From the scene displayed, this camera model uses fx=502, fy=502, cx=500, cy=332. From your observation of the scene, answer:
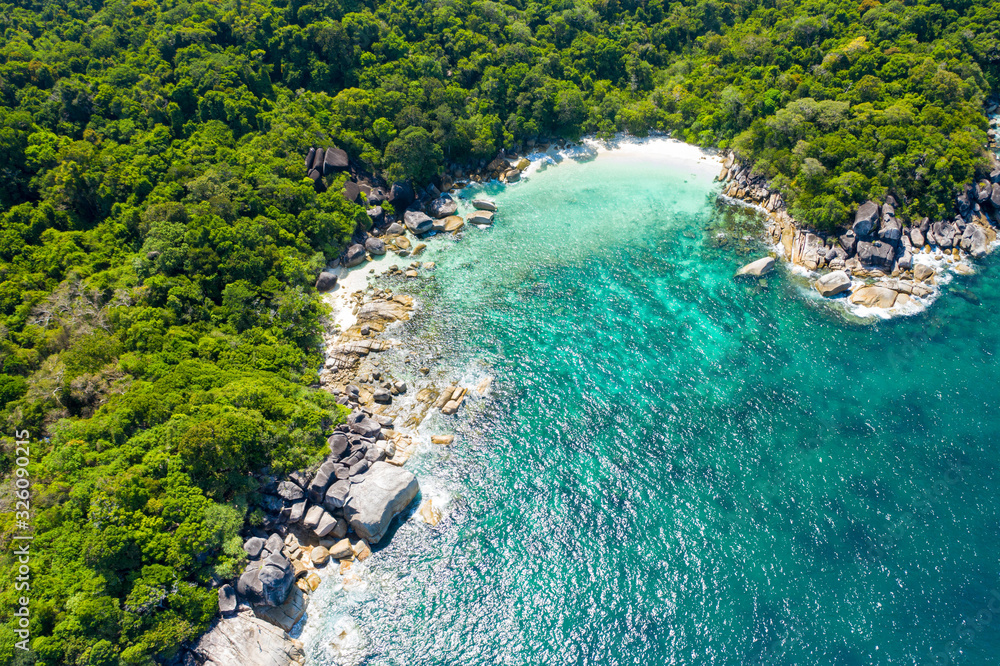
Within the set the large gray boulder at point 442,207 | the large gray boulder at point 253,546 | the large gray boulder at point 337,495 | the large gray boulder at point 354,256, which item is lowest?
the large gray boulder at point 253,546

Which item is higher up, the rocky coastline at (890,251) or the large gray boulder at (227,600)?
the rocky coastline at (890,251)

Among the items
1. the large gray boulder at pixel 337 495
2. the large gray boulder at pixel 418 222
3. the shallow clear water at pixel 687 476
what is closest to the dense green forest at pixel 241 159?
the large gray boulder at pixel 337 495

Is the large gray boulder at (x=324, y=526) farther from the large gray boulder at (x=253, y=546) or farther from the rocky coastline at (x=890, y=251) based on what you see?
the rocky coastline at (x=890, y=251)

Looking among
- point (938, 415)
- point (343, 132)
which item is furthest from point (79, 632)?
point (938, 415)

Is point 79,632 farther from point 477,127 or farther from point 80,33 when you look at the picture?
point 80,33
